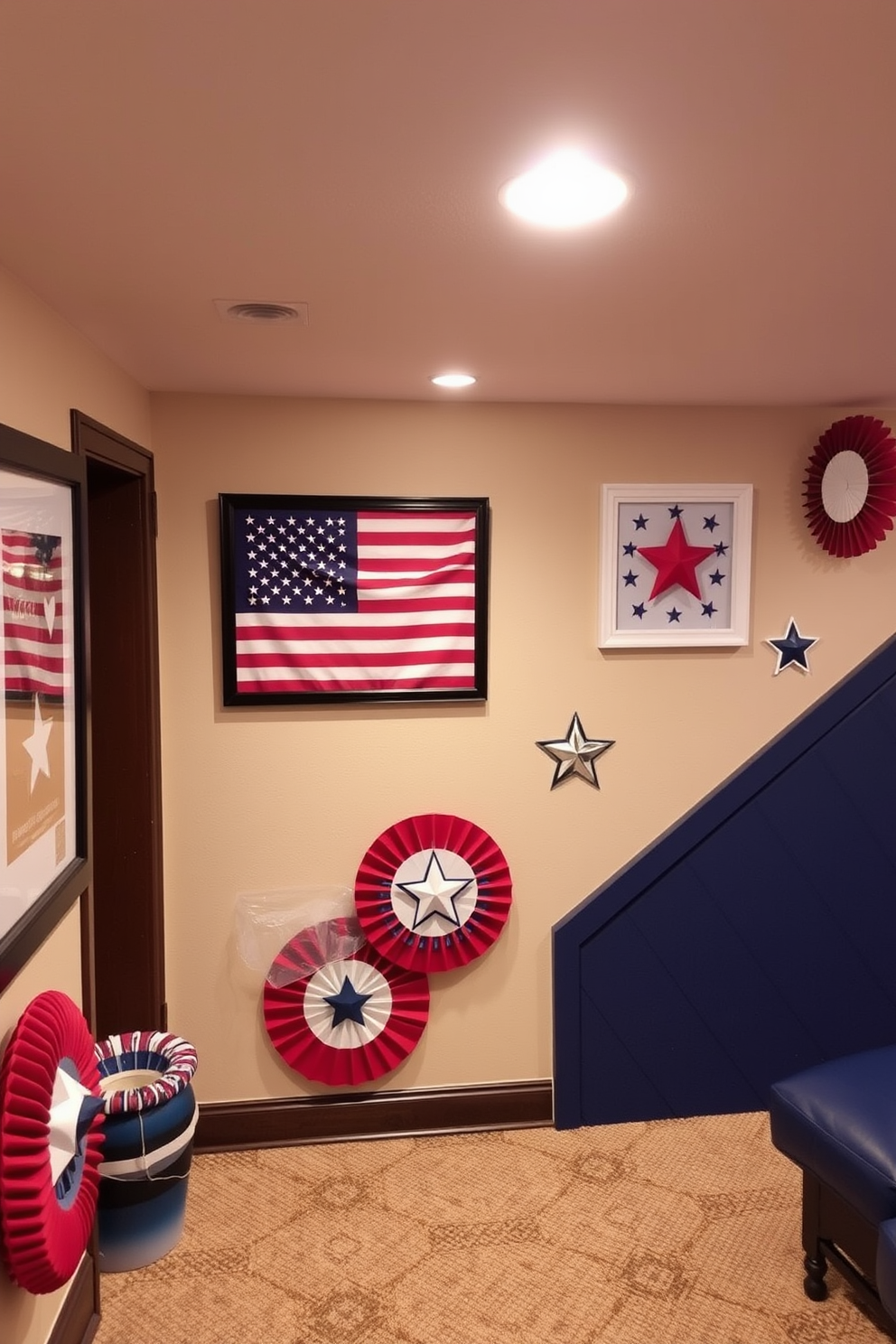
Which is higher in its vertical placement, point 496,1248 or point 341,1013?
point 341,1013

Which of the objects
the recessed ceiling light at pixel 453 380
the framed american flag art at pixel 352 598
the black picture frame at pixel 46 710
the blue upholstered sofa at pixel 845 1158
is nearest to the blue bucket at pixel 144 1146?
the black picture frame at pixel 46 710

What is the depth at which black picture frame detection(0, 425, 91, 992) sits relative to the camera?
1.61 meters

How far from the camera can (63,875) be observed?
1978mm

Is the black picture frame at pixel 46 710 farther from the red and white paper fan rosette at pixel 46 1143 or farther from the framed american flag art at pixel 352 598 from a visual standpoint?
the framed american flag art at pixel 352 598

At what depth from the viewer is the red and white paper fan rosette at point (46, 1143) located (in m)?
1.58

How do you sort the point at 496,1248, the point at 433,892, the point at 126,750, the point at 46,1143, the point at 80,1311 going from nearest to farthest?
the point at 46,1143, the point at 80,1311, the point at 496,1248, the point at 126,750, the point at 433,892

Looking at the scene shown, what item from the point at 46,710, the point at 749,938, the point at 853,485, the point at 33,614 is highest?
the point at 853,485

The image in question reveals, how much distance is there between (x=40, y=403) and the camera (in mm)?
1917

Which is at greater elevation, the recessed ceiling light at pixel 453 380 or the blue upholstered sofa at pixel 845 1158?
the recessed ceiling light at pixel 453 380

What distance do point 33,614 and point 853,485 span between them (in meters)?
2.50

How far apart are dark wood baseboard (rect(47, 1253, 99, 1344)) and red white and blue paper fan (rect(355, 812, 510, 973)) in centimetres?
116

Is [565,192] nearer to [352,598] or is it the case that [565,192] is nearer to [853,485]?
[352,598]

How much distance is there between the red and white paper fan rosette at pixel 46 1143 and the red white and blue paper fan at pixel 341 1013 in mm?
1227

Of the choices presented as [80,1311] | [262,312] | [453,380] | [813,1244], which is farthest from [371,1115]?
[262,312]
